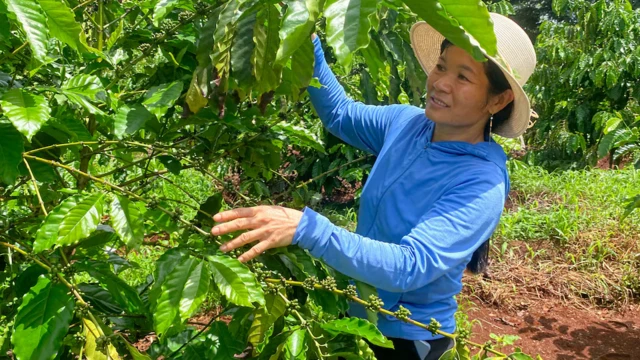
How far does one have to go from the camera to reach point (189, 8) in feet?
4.53

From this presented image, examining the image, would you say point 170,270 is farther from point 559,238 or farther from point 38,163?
point 559,238

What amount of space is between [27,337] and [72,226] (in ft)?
0.68

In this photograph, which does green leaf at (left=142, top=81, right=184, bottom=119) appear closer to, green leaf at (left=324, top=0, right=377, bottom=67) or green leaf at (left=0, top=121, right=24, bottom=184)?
green leaf at (left=0, top=121, right=24, bottom=184)

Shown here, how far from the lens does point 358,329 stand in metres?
1.14

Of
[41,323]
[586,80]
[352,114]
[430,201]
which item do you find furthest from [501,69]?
[586,80]

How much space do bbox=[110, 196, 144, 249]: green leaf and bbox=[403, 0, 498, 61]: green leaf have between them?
2.16 feet

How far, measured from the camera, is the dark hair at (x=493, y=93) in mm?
1513

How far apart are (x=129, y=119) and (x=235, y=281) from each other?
46cm

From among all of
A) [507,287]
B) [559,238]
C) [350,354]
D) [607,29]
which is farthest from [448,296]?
[607,29]

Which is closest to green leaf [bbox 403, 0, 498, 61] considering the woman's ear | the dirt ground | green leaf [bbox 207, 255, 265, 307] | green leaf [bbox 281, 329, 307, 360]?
green leaf [bbox 207, 255, 265, 307]

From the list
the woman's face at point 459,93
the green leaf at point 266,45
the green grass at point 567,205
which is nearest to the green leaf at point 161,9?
the green leaf at point 266,45

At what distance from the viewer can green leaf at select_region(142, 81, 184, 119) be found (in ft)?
4.10

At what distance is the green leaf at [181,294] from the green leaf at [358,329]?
0.86 ft

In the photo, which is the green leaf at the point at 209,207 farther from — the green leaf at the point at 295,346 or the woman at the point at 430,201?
the green leaf at the point at 295,346
